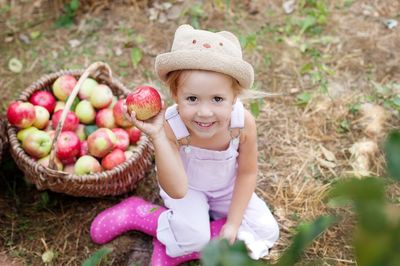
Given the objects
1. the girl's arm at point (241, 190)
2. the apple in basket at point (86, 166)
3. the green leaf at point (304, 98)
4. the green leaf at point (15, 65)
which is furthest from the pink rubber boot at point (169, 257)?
the green leaf at point (15, 65)

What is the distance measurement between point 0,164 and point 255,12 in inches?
78.4

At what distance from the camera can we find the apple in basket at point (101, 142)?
2426mm

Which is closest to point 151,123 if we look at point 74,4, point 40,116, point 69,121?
point 69,121

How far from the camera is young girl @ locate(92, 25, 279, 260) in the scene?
1.75 m

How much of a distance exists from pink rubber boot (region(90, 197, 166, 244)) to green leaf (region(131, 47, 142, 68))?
114cm

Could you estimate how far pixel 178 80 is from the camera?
1.82 metres

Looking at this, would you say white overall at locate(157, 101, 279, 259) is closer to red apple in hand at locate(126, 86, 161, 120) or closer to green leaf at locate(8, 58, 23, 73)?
red apple in hand at locate(126, 86, 161, 120)

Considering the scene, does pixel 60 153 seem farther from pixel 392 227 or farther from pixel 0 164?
pixel 392 227

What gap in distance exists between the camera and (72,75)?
271cm

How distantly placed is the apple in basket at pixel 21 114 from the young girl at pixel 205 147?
23.0 inches

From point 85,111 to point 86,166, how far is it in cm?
36

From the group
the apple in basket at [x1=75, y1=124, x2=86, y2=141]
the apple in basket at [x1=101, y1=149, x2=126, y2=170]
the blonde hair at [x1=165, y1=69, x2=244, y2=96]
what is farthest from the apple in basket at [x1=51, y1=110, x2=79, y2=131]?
the blonde hair at [x1=165, y1=69, x2=244, y2=96]

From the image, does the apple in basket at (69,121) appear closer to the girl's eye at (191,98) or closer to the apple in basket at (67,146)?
the apple in basket at (67,146)

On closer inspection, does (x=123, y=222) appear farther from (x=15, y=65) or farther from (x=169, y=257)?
(x=15, y=65)
